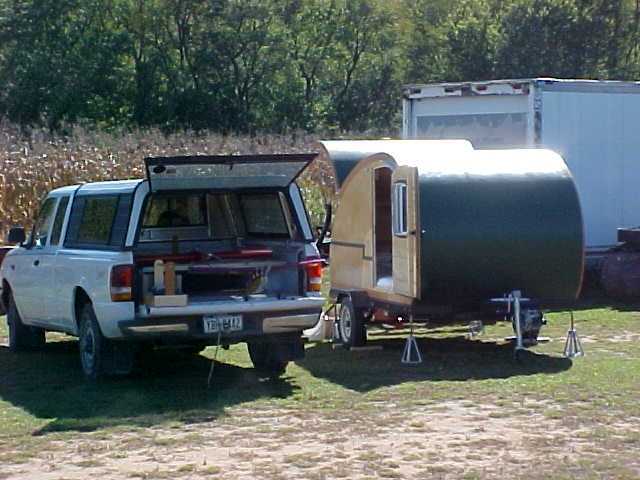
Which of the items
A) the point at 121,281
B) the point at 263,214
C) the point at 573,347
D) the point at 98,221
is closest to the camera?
the point at 121,281

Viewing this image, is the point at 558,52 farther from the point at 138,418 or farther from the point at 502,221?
the point at 138,418

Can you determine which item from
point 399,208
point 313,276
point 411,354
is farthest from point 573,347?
point 313,276

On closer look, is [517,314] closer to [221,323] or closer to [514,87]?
[221,323]

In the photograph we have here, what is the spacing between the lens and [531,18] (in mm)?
41906

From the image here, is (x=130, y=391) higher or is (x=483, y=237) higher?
(x=483, y=237)

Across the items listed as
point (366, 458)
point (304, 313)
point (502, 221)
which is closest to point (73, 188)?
point (304, 313)

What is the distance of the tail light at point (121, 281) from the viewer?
33.5 ft

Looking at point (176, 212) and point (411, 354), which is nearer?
point (176, 212)

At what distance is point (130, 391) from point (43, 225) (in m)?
2.63

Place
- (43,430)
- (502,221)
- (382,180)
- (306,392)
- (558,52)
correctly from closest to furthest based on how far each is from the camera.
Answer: (43,430)
(306,392)
(502,221)
(382,180)
(558,52)

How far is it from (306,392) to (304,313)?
69 cm

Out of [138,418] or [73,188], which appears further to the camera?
[73,188]

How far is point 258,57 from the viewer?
40.1 m

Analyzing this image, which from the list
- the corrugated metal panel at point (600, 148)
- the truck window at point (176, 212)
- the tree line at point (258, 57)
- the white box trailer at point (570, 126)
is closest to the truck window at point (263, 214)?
the truck window at point (176, 212)
